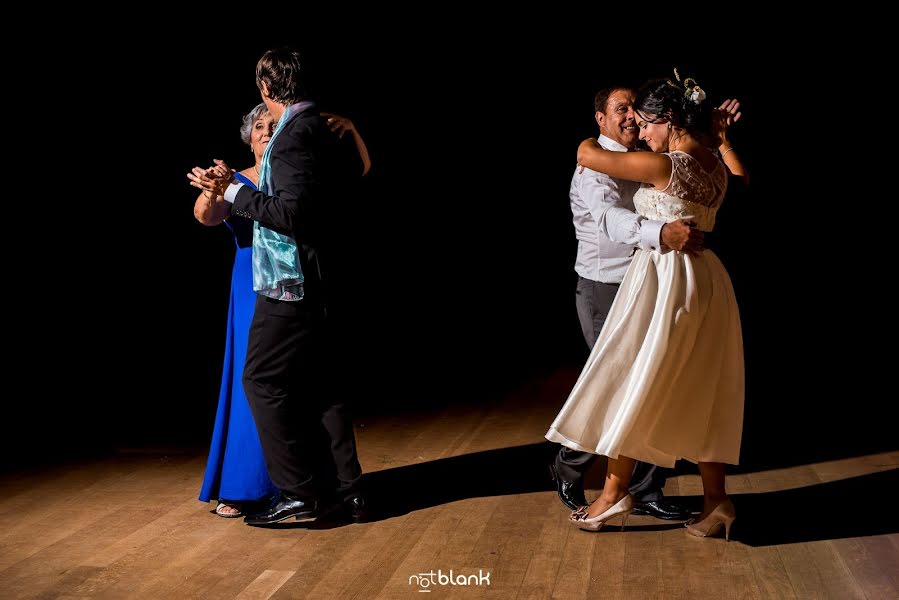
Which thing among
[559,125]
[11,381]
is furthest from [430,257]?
[11,381]

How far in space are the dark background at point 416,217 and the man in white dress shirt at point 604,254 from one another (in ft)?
6.03

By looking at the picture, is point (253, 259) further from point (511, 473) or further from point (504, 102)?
point (504, 102)

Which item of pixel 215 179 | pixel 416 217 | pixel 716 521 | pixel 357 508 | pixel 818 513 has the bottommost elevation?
pixel 818 513

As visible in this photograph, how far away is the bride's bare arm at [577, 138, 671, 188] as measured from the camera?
2.90 meters

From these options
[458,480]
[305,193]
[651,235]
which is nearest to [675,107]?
[651,235]

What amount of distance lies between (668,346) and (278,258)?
3.91ft

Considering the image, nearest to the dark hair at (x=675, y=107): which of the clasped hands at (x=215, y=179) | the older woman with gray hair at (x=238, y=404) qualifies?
the older woman with gray hair at (x=238, y=404)

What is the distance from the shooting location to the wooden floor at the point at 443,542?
2.63 m

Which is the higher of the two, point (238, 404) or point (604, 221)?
point (604, 221)

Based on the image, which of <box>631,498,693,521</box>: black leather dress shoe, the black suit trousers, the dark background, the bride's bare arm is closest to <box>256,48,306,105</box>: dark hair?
the black suit trousers

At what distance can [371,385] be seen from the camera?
18.7 ft

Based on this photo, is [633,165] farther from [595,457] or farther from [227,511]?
[227,511]

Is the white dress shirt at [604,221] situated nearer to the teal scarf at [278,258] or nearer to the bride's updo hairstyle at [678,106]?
the bride's updo hairstyle at [678,106]

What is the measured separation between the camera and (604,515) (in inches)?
119
